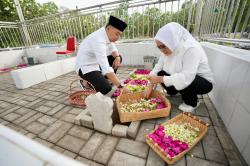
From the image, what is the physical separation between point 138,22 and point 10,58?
597cm

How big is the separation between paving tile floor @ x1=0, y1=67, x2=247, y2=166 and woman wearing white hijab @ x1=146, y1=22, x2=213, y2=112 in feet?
1.35

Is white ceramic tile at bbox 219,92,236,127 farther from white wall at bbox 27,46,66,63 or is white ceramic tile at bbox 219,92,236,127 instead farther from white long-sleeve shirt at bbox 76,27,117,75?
white wall at bbox 27,46,66,63

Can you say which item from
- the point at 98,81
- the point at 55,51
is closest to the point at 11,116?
the point at 98,81

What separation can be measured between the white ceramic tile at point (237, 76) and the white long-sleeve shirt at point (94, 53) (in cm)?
154

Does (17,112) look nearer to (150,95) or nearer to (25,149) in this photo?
(150,95)

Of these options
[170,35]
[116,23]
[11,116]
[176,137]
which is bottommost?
[11,116]

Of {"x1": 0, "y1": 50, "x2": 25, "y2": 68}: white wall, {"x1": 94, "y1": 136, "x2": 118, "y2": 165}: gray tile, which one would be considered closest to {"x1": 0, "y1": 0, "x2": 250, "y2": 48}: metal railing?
{"x1": 0, "y1": 50, "x2": 25, "y2": 68}: white wall

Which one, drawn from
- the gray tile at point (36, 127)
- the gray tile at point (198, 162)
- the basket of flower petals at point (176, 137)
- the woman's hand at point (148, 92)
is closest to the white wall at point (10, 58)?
the gray tile at point (36, 127)

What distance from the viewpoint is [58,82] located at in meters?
3.83

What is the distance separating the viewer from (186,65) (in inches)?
69.0

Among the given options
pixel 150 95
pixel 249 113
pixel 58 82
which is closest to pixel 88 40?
pixel 150 95

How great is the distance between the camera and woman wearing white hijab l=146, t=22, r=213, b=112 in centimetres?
168

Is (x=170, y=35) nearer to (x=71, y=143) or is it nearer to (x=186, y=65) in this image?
(x=186, y=65)

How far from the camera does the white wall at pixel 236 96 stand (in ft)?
4.12
